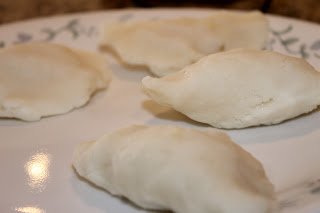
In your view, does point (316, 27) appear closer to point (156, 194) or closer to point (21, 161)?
point (156, 194)

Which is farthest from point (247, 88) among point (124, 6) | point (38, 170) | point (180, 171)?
point (124, 6)

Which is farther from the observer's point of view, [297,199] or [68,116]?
[68,116]

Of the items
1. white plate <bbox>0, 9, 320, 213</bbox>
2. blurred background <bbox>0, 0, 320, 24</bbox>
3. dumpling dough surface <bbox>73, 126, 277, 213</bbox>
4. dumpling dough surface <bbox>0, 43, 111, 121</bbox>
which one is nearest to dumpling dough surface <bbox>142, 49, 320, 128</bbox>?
white plate <bbox>0, 9, 320, 213</bbox>

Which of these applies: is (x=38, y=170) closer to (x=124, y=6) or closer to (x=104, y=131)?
(x=104, y=131)

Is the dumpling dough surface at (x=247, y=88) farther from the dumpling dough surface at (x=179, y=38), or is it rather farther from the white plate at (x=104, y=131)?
the dumpling dough surface at (x=179, y=38)

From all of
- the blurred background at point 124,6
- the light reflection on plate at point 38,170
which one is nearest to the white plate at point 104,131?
the light reflection on plate at point 38,170

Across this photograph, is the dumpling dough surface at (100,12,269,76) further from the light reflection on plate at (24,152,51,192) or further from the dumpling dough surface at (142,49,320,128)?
the light reflection on plate at (24,152,51,192)

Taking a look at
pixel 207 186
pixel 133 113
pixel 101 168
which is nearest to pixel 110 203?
pixel 101 168
